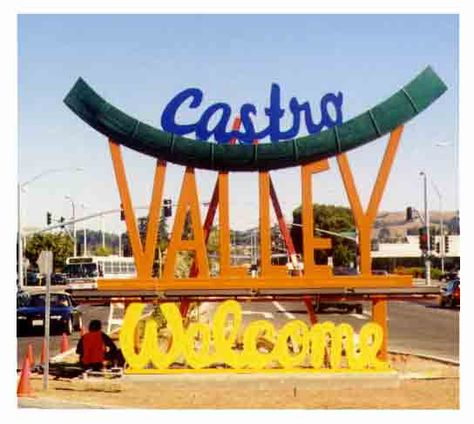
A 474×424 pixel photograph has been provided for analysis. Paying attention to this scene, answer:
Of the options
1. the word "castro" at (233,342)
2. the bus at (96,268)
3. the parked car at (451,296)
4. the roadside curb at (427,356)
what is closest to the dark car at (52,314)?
the roadside curb at (427,356)

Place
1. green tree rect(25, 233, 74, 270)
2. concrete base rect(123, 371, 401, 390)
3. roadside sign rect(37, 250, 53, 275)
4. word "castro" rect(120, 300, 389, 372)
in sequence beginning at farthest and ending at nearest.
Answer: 1. green tree rect(25, 233, 74, 270)
2. roadside sign rect(37, 250, 53, 275)
3. word "castro" rect(120, 300, 389, 372)
4. concrete base rect(123, 371, 401, 390)

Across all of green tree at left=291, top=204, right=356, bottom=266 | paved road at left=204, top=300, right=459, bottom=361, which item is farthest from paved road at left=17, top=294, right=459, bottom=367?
green tree at left=291, top=204, right=356, bottom=266

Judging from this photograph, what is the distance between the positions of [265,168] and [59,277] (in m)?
56.1

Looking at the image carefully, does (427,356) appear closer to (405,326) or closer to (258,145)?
(258,145)

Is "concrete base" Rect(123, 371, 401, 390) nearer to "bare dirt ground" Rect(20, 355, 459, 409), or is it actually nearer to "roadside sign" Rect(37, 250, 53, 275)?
"bare dirt ground" Rect(20, 355, 459, 409)

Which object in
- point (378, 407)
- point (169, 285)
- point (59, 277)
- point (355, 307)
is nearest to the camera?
point (378, 407)

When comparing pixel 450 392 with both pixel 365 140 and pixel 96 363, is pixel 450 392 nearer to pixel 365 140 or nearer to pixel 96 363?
pixel 365 140

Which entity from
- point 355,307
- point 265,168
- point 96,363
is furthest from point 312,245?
point 355,307

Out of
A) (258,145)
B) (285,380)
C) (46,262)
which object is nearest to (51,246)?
(46,262)

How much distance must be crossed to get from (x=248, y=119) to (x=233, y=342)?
13.1 ft

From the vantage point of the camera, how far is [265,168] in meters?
17.8

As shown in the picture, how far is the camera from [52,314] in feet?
99.0

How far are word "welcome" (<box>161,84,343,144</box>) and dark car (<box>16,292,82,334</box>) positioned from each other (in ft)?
46.7

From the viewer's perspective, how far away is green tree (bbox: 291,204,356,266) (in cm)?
9612
